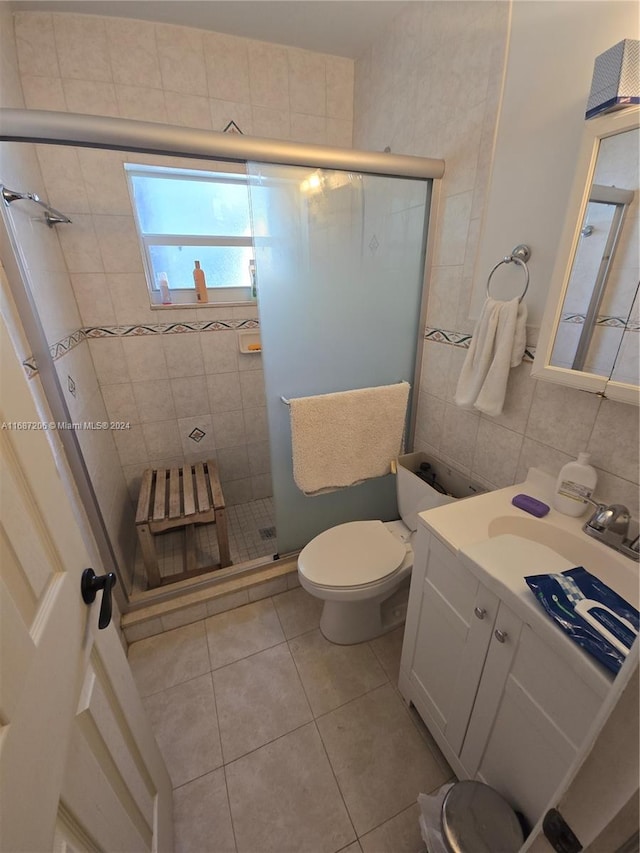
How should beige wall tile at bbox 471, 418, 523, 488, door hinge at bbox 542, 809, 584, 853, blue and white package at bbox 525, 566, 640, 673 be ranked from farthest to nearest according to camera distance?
beige wall tile at bbox 471, 418, 523, 488
blue and white package at bbox 525, 566, 640, 673
door hinge at bbox 542, 809, 584, 853

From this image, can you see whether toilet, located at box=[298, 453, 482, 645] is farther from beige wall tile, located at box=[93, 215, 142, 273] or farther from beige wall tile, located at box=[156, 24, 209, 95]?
beige wall tile, located at box=[156, 24, 209, 95]

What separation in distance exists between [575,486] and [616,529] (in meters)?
0.15

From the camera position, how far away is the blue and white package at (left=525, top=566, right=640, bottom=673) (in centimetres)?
61

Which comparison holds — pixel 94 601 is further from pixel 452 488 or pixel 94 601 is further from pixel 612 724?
pixel 452 488

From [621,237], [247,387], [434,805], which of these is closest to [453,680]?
[434,805]

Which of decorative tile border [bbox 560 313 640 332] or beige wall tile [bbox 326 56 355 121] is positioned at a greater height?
beige wall tile [bbox 326 56 355 121]

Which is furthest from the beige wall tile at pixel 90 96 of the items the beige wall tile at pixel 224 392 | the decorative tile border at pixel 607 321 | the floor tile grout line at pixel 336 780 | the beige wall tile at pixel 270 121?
the floor tile grout line at pixel 336 780

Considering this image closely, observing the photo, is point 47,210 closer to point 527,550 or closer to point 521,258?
point 521,258

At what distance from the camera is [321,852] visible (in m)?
1.01

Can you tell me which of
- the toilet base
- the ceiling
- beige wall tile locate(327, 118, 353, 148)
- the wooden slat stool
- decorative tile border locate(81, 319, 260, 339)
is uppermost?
the ceiling

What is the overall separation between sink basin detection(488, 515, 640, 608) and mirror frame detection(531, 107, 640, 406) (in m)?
0.40

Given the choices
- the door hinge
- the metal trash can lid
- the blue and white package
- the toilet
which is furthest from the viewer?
the toilet

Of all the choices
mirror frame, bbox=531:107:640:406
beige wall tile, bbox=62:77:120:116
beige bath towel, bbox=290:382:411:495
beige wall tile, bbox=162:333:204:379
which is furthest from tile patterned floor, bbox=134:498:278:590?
beige wall tile, bbox=62:77:120:116

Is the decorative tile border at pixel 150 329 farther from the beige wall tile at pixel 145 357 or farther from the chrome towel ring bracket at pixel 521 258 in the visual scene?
the chrome towel ring bracket at pixel 521 258
